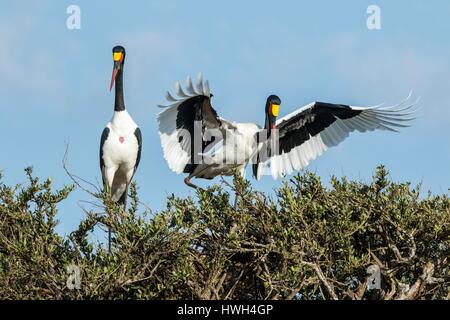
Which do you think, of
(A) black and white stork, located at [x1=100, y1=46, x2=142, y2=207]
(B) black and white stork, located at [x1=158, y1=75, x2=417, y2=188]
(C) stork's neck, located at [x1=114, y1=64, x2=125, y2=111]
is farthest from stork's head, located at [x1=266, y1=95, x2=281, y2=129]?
(C) stork's neck, located at [x1=114, y1=64, x2=125, y2=111]

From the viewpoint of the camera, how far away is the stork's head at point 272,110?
16.8 metres

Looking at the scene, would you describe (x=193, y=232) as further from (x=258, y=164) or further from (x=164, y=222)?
(x=258, y=164)

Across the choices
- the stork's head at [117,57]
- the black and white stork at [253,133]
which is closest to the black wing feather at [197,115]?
the black and white stork at [253,133]

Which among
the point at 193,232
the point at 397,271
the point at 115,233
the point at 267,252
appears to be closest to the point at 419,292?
the point at 397,271

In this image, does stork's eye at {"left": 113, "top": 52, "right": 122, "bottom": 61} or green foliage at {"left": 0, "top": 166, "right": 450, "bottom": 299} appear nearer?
green foliage at {"left": 0, "top": 166, "right": 450, "bottom": 299}

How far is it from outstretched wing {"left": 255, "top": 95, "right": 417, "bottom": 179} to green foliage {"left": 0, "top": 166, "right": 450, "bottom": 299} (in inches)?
155

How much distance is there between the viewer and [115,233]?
40.2 ft

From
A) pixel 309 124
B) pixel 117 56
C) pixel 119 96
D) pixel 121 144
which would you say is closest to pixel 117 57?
pixel 117 56

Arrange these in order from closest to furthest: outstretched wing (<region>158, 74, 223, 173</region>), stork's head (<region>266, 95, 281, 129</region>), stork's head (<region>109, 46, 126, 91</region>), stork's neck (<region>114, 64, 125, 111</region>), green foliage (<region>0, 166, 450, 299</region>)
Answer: green foliage (<region>0, 166, 450, 299</region>) < outstretched wing (<region>158, 74, 223, 173</region>) < stork's neck (<region>114, 64, 125, 111</region>) < stork's head (<region>266, 95, 281, 129</region>) < stork's head (<region>109, 46, 126, 91</region>)

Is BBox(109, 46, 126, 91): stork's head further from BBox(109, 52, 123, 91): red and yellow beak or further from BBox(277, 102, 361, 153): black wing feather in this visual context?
BBox(277, 102, 361, 153): black wing feather

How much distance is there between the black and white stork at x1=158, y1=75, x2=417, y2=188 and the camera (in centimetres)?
1598

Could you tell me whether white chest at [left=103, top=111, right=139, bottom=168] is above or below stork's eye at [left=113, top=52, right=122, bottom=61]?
below

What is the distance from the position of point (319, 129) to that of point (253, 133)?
56.9 inches

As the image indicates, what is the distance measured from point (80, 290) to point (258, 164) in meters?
5.68
